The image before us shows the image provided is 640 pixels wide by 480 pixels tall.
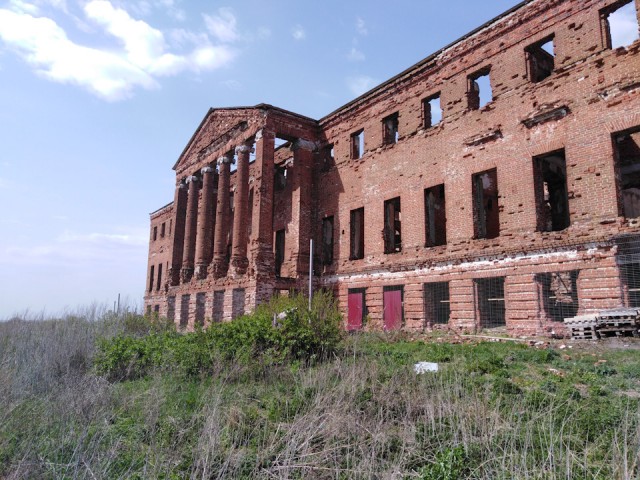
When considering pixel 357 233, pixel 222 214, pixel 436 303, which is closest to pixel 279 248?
pixel 222 214

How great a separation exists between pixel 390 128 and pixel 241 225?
8793mm

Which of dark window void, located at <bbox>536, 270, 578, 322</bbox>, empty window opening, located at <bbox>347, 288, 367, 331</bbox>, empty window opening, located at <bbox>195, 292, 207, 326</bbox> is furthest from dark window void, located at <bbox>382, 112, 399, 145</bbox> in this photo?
empty window opening, located at <bbox>195, 292, 207, 326</bbox>

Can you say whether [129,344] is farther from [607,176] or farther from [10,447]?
[607,176]

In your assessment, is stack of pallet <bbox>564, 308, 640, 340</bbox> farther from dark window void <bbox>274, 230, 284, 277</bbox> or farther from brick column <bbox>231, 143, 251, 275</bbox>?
dark window void <bbox>274, 230, 284, 277</bbox>

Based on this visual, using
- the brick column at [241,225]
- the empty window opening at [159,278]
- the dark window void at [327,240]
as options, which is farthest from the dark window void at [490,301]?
the empty window opening at [159,278]

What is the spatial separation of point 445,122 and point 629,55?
6.02 meters

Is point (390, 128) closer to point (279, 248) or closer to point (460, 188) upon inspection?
point (460, 188)

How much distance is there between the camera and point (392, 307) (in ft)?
56.5

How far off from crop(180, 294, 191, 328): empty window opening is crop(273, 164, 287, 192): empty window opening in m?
8.43

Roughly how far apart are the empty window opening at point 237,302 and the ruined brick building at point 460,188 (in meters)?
0.12

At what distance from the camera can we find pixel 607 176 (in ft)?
39.3

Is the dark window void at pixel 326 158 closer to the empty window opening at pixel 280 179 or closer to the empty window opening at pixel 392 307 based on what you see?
the empty window opening at pixel 280 179

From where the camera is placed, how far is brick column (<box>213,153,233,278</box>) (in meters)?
24.0

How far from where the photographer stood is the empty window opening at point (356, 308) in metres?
18.6
